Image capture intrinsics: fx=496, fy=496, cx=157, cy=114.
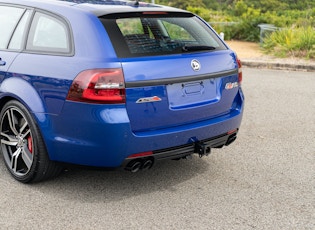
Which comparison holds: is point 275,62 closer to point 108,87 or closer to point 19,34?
point 19,34

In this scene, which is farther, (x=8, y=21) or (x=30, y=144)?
(x=8, y=21)

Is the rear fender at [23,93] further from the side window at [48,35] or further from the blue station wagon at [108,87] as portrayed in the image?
the side window at [48,35]

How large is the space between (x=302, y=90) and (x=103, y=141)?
5.97m

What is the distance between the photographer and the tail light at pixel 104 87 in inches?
145

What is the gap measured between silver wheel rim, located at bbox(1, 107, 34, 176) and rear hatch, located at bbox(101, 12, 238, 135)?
42.4 inches

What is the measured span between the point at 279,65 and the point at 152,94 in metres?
8.51

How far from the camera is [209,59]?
427 cm

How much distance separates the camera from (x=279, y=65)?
1172 centimetres

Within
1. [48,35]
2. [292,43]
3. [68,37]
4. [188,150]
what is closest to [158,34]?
[68,37]

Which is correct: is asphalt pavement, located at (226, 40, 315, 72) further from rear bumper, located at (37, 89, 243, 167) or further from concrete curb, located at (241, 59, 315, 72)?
rear bumper, located at (37, 89, 243, 167)

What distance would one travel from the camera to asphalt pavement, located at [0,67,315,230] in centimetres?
371

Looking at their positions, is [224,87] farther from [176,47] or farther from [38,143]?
[38,143]

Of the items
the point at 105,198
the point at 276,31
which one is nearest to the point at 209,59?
the point at 105,198

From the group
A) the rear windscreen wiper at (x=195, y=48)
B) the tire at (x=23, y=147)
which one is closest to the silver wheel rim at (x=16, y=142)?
the tire at (x=23, y=147)
